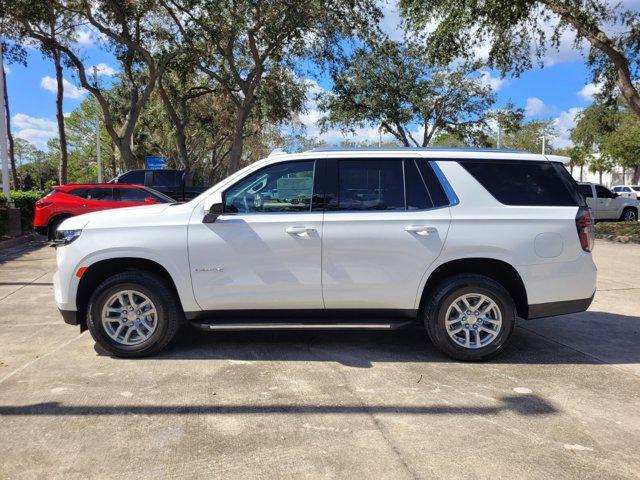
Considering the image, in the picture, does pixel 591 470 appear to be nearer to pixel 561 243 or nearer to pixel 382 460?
pixel 382 460

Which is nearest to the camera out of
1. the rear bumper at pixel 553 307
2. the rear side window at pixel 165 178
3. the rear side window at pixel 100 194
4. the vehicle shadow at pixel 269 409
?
the vehicle shadow at pixel 269 409

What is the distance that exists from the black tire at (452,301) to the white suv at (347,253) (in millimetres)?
11

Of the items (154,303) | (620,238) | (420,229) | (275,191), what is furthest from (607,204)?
(154,303)

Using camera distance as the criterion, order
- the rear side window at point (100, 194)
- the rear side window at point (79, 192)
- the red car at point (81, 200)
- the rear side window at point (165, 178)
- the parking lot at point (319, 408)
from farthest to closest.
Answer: the rear side window at point (165, 178)
the rear side window at point (100, 194)
the rear side window at point (79, 192)
the red car at point (81, 200)
the parking lot at point (319, 408)

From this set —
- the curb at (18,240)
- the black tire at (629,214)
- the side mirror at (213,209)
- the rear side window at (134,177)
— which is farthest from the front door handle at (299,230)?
the black tire at (629,214)

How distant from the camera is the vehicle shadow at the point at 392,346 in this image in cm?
480

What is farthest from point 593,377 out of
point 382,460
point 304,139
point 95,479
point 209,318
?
point 304,139

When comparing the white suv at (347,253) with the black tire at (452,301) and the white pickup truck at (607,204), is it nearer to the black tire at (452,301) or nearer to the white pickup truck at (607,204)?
the black tire at (452,301)

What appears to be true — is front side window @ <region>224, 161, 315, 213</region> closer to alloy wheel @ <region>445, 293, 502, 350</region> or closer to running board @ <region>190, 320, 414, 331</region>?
running board @ <region>190, 320, 414, 331</region>

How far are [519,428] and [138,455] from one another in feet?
8.12

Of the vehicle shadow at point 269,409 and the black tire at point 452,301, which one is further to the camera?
the black tire at point 452,301

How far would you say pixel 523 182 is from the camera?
15.6ft

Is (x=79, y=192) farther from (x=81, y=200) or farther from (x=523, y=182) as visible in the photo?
(x=523, y=182)

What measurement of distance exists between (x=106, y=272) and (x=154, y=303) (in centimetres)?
60
